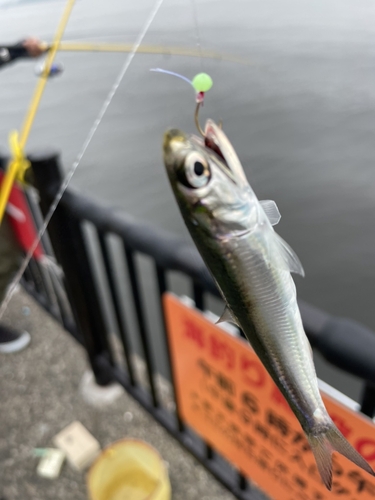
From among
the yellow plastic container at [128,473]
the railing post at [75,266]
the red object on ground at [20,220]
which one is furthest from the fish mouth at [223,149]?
the yellow plastic container at [128,473]

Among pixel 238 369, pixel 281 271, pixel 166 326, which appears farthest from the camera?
pixel 166 326

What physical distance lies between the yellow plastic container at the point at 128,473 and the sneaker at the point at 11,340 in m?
1.22

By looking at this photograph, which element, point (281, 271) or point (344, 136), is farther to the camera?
point (344, 136)

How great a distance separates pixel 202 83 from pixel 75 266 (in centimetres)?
187

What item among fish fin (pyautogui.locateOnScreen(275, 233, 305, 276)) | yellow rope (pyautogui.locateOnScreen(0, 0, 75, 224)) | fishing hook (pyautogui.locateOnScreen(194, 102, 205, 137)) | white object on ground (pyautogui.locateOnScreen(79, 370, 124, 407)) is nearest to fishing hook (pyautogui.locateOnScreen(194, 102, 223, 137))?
fishing hook (pyautogui.locateOnScreen(194, 102, 205, 137))

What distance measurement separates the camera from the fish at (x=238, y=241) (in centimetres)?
32

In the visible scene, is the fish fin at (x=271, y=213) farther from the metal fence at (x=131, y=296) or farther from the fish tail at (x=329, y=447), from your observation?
the metal fence at (x=131, y=296)

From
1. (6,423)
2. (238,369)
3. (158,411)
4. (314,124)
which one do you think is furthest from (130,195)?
(6,423)

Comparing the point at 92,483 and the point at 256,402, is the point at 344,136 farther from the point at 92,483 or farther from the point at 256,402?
the point at 92,483

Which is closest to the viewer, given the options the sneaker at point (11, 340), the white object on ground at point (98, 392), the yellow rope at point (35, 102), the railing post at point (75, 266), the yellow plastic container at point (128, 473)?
the yellow rope at point (35, 102)

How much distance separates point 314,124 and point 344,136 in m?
0.04

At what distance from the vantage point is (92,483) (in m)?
1.86

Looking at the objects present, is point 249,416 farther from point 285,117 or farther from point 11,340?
point 11,340

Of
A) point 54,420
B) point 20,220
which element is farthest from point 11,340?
point 20,220
